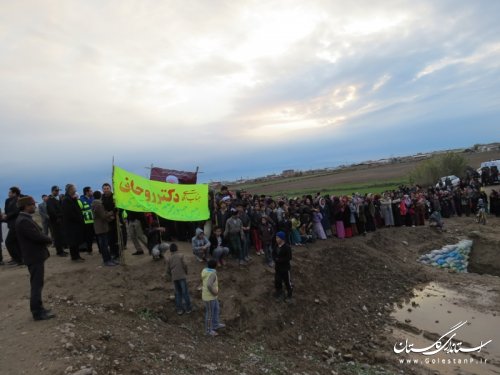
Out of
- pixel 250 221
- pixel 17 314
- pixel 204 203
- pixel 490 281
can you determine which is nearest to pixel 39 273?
pixel 17 314

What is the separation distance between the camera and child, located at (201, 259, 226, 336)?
8.48 meters

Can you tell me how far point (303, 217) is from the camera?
15391 millimetres

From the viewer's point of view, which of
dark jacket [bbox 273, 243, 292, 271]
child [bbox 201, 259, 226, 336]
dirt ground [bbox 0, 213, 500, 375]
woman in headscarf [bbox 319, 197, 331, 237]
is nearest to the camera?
dirt ground [bbox 0, 213, 500, 375]

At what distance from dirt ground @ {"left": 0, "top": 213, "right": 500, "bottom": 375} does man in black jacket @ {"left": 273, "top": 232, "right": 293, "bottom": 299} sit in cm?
34

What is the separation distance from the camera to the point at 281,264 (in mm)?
10391

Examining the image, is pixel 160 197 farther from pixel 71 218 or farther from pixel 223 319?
pixel 223 319

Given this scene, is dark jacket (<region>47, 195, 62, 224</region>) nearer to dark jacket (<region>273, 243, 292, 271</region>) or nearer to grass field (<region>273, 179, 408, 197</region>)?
dark jacket (<region>273, 243, 292, 271</region>)

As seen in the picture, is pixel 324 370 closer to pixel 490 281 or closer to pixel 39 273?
pixel 39 273

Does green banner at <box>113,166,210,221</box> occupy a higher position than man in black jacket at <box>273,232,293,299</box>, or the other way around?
green banner at <box>113,166,210,221</box>

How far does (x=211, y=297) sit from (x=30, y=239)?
393 centimetres

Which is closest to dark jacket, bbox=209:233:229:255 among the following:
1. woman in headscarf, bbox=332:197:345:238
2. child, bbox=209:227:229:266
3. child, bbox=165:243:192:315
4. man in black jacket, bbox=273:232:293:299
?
child, bbox=209:227:229:266

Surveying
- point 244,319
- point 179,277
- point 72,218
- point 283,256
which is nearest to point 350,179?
point 283,256

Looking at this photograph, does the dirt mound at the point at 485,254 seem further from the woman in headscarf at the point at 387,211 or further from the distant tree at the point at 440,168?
the distant tree at the point at 440,168

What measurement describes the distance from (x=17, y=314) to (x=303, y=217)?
10.6m
